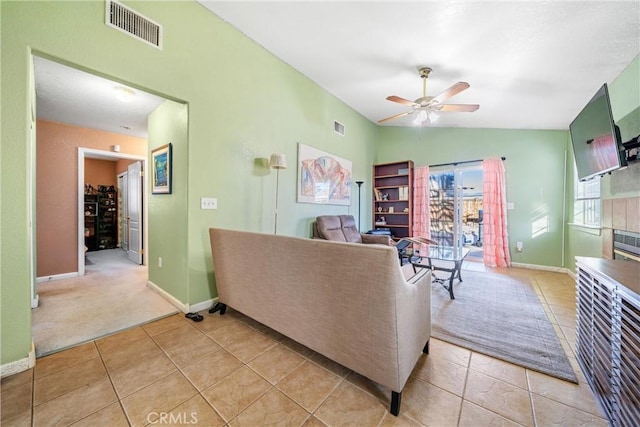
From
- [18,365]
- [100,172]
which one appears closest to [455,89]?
[18,365]

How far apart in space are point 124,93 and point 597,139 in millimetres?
4874

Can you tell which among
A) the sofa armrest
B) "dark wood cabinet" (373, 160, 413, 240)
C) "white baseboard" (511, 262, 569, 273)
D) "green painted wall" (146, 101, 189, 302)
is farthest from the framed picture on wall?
"white baseboard" (511, 262, 569, 273)

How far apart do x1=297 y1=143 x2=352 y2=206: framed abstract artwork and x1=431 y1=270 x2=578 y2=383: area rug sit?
2212 millimetres

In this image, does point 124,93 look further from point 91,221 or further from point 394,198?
point 394,198

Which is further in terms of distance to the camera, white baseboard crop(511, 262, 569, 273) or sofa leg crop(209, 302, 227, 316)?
white baseboard crop(511, 262, 569, 273)

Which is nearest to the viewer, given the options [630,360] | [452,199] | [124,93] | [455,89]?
[630,360]

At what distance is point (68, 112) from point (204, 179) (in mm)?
2610

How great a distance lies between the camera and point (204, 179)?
2410 millimetres

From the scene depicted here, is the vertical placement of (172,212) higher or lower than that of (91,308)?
higher

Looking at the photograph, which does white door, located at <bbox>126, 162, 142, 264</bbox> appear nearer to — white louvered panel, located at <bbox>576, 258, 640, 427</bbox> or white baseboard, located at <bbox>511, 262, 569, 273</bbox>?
white louvered panel, located at <bbox>576, 258, 640, 427</bbox>

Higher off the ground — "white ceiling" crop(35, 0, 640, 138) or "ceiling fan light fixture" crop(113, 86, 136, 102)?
"white ceiling" crop(35, 0, 640, 138)

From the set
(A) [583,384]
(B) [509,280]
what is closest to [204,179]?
(A) [583,384]

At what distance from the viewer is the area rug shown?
1.70m

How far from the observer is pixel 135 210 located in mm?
4617
